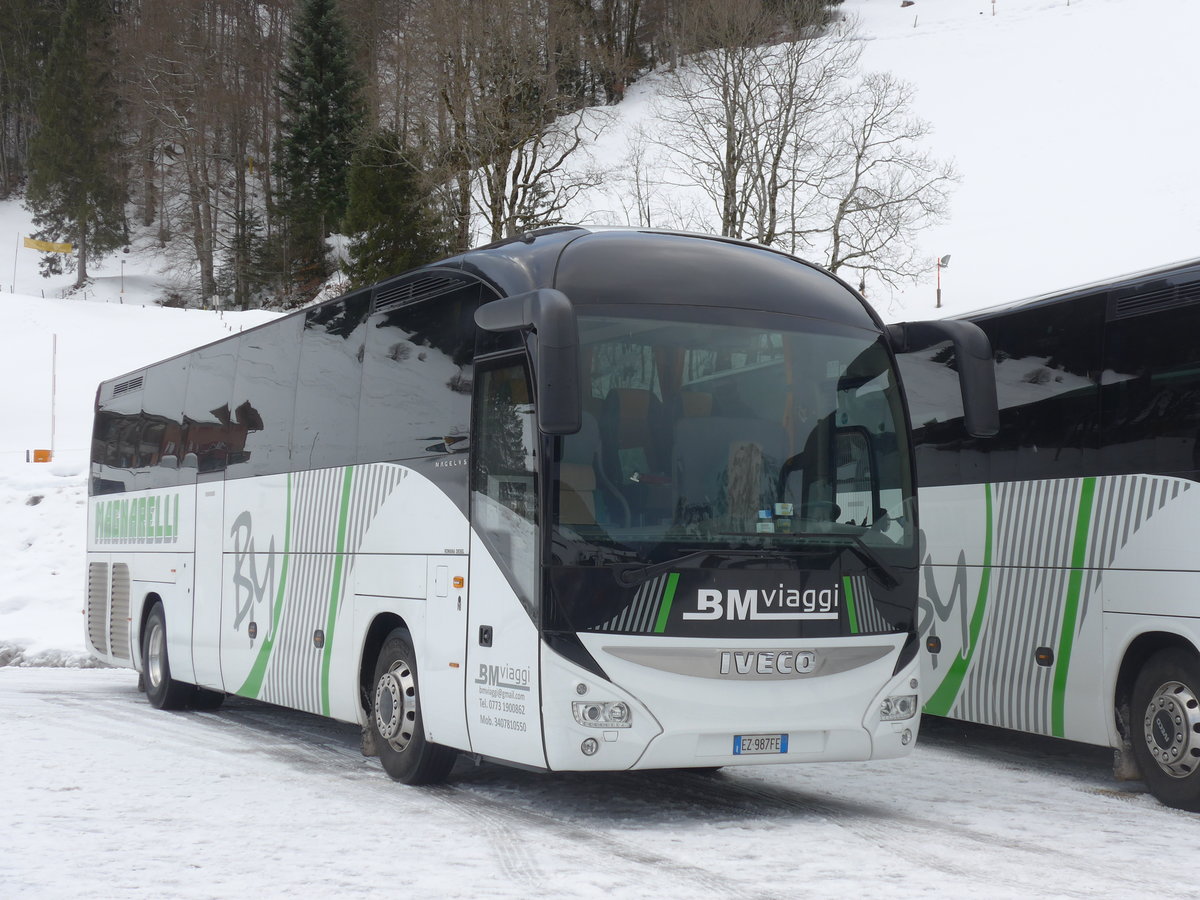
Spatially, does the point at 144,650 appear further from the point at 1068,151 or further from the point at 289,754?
the point at 1068,151

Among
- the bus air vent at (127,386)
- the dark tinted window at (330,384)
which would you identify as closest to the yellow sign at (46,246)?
the bus air vent at (127,386)

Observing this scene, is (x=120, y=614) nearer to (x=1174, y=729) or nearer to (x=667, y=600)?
(x=667, y=600)

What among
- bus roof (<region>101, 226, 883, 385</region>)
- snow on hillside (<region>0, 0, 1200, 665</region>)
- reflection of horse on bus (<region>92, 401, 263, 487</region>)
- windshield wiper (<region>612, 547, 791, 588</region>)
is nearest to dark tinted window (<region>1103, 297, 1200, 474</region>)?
bus roof (<region>101, 226, 883, 385</region>)

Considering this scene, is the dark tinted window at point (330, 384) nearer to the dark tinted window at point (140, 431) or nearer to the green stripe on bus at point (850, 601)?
the dark tinted window at point (140, 431)

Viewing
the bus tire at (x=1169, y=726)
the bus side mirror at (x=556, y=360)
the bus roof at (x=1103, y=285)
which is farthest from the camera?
the bus roof at (x=1103, y=285)

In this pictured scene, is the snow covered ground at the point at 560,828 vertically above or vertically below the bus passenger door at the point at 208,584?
below

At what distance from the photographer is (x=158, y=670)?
14.8 meters

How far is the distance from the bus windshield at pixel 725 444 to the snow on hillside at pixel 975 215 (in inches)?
553

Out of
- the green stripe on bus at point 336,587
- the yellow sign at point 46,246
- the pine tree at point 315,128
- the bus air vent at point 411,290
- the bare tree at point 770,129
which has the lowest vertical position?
the green stripe on bus at point 336,587

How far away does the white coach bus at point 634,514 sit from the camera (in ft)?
24.9

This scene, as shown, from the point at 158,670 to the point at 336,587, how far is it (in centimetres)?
517

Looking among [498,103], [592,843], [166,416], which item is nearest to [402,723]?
[592,843]

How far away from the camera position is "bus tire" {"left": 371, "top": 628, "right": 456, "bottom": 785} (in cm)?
906

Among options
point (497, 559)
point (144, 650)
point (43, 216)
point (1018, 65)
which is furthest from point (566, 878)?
point (43, 216)
